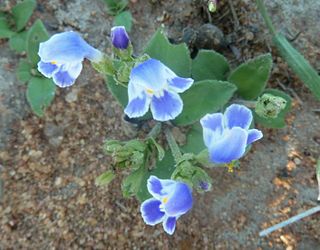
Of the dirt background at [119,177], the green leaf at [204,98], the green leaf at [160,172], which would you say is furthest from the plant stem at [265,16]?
the green leaf at [160,172]

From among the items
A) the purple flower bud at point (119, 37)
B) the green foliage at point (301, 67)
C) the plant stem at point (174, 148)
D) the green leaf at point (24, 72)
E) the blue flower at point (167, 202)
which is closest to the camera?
the blue flower at point (167, 202)

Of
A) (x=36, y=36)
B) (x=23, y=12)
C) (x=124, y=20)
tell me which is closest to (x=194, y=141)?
(x=124, y=20)

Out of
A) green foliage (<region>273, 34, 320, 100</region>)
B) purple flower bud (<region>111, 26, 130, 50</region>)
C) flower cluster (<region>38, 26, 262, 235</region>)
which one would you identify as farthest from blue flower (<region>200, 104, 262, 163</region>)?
green foliage (<region>273, 34, 320, 100</region>)

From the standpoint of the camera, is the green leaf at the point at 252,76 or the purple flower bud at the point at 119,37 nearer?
the purple flower bud at the point at 119,37

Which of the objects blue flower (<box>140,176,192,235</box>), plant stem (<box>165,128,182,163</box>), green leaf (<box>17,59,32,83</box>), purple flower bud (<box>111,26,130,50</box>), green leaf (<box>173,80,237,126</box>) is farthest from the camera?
green leaf (<box>17,59,32,83</box>)

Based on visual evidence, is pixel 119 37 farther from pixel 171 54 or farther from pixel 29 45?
pixel 29 45

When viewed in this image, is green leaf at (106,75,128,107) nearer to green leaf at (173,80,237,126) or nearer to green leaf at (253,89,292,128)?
green leaf at (173,80,237,126)

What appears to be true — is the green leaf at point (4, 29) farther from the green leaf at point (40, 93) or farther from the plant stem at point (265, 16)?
the plant stem at point (265, 16)

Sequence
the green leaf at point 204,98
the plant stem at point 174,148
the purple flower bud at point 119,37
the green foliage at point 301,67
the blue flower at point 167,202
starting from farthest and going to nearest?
the green foliage at point 301,67 → the green leaf at point 204,98 → the plant stem at point 174,148 → the purple flower bud at point 119,37 → the blue flower at point 167,202
